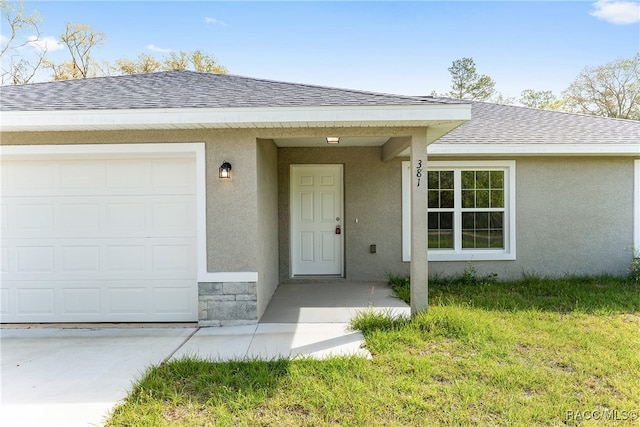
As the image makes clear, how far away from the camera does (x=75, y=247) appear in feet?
17.5

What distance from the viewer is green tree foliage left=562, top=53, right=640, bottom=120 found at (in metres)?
21.3

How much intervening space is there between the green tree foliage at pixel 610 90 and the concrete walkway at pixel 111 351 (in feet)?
79.0

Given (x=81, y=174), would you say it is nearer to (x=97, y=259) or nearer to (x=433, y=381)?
(x=97, y=259)

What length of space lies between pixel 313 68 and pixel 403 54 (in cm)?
394

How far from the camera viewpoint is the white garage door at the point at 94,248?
531 cm

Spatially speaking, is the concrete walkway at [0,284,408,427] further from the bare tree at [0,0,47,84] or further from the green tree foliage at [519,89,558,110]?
the green tree foliage at [519,89,558,110]

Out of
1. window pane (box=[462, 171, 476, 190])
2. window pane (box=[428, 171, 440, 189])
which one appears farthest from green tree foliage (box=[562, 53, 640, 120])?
window pane (box=[428, 171, 440, 189])

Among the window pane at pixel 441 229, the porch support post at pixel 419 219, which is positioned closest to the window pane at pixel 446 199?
the window pane at pixel 441 229

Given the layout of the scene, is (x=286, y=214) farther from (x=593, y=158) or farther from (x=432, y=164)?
(x=593, y=158)

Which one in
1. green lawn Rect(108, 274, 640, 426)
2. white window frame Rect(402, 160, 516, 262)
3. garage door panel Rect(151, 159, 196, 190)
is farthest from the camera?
white window frame Rect(402, 160, 516, 262)

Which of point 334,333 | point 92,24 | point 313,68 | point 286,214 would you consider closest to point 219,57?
point 92,24

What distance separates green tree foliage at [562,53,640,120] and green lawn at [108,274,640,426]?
22813mm

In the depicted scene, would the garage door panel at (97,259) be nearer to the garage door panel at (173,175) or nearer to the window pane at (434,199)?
the garage door panel at (173,175)

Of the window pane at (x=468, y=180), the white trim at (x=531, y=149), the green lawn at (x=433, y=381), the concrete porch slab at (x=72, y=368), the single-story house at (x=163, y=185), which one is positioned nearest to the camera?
the green lawn at (x=433, y=381)
